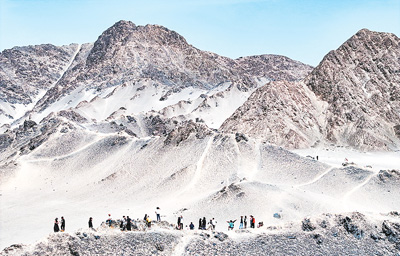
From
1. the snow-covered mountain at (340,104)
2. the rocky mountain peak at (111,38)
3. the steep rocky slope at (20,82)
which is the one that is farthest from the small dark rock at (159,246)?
the rocky mountain peak at (111,38)

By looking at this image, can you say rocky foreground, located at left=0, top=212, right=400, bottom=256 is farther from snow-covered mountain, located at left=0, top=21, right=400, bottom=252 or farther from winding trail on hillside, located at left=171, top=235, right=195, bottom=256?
snow-covered mountain, located at left=0, top=21, right=400, bottom=252

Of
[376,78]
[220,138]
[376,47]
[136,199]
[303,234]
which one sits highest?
[376,47]

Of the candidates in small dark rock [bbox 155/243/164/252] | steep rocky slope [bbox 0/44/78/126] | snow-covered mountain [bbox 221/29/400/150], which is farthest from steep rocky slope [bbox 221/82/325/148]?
steep rocky slope [bbox 0/44/78/126]

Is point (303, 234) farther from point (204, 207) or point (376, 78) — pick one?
point (376, 78)

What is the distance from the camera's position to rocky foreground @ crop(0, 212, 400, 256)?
2125 cm

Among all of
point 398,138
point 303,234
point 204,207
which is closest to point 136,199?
point 204,207

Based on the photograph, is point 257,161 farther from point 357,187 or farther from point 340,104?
point 340,104

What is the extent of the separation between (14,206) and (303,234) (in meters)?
31.7

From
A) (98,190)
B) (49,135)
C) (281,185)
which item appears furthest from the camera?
(49,135)

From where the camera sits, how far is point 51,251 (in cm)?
2052

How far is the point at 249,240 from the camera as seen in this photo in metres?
24.2

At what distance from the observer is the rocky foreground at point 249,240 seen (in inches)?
837

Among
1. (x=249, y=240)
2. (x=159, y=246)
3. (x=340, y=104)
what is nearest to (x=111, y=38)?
(x=340, y=104)

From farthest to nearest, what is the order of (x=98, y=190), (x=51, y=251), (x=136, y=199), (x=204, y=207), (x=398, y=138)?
1. (x=398, y=138)
2. (x=98, y=190)
3. (x=136, y=199)
4. (x=204, y=207)
5. (x=51, y=251)
